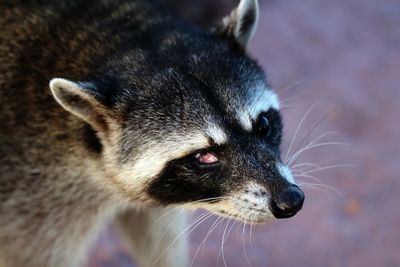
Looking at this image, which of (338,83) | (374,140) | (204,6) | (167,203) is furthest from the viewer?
(204,6)

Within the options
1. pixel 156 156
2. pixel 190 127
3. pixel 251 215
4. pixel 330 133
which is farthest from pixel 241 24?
pixel 330 133

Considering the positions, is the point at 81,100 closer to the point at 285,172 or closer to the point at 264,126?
the point at 264,126

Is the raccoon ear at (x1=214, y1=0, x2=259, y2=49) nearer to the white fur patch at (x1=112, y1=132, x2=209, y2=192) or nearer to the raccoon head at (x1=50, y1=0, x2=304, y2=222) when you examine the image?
the raccoon head at (x1=50, y1=0, x2=304, y2=222)

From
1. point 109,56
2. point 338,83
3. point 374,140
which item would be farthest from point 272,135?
point 338,83

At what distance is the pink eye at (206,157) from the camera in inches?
187

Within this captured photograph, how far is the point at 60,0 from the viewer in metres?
5.50

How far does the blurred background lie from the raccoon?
976 mm

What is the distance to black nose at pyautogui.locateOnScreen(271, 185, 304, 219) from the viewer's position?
15.0ft

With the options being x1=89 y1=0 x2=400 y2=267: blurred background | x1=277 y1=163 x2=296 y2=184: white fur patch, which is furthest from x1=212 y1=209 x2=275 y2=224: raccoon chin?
x1=89 y1=0 x2=400 y2=267: blurred background

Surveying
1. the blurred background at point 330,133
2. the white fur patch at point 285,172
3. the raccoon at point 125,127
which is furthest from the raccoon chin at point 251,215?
the blurred background at point 330,133

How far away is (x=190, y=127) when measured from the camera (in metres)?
4.76

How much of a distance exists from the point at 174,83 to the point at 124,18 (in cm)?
77

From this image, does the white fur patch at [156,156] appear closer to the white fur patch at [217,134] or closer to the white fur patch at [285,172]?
the white fur patch at [217,134]

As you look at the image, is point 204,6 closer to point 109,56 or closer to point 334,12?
point 334,12
